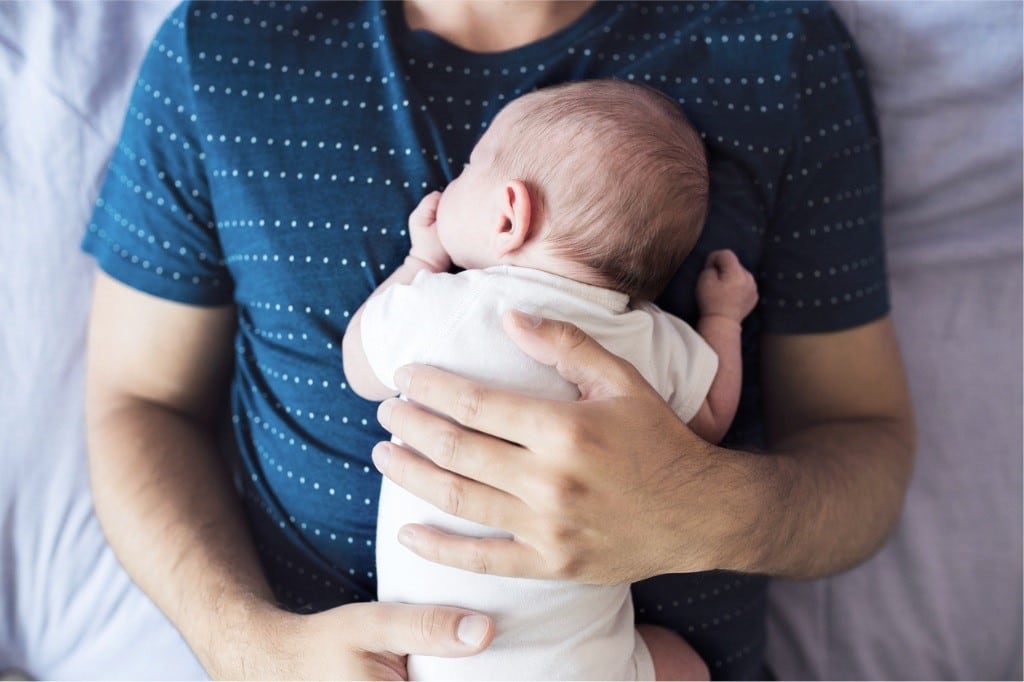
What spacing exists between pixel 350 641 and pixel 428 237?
1.48ft

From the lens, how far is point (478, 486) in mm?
819

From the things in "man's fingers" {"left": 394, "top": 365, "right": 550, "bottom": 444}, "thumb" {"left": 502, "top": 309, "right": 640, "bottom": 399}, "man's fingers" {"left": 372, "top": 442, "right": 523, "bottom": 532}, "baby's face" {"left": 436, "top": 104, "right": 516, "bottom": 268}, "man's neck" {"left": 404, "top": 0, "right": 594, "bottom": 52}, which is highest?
"man's neck" {"left": 404, "top": 0, "right": 594, "bottom": 52}

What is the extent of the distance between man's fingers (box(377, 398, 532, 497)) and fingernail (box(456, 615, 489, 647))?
5.3 inches

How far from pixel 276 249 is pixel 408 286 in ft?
0.72

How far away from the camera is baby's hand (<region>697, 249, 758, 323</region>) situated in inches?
39.5

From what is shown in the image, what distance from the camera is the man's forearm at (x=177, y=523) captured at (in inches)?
39.5

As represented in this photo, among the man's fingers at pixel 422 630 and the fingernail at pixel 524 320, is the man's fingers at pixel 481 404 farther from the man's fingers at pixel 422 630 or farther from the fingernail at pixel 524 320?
the man's fingers at pixel 422 630

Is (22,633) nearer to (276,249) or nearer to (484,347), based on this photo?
Answer: (276,249)

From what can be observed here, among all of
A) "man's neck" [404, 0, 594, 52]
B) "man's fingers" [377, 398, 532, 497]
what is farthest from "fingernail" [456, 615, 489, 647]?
"man's neck" [404, 0, 594, 52]

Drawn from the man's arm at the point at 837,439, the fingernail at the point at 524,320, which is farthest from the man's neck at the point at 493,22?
the man's arm at the point at 837,439

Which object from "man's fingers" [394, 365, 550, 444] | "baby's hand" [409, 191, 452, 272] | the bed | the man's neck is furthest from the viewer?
the bed

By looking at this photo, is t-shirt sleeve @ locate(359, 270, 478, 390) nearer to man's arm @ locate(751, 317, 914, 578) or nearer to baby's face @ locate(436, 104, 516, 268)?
baby's face @ locate(436, 104, 516, 268)

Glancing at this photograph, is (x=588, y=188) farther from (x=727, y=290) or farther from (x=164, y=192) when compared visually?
(x=164, y=192)

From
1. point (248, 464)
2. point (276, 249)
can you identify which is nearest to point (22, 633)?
point (248, 464)
